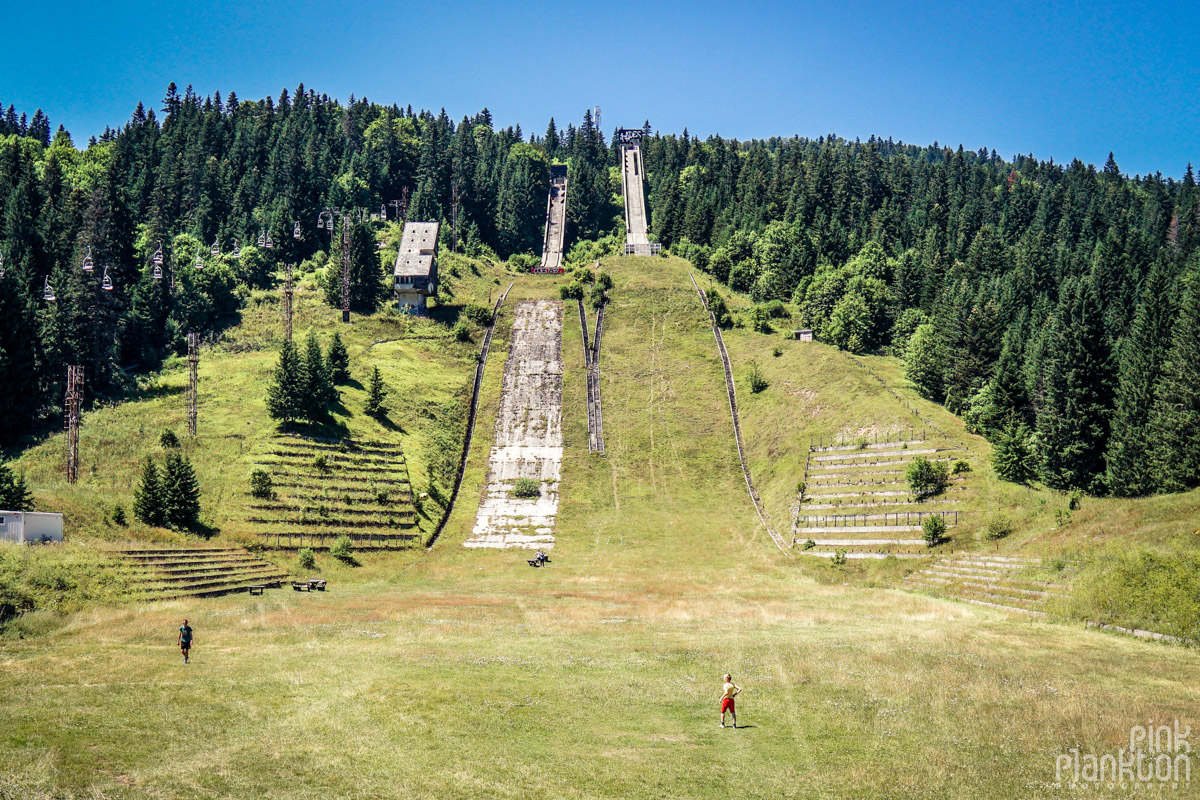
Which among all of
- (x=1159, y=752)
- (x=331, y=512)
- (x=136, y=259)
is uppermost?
(x=136, y=259)

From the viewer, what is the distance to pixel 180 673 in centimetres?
2945

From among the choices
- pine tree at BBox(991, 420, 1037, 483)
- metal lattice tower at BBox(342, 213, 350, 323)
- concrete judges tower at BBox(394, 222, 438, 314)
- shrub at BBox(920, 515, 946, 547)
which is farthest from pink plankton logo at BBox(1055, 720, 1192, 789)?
concrete judges tower at BBox(394, 222, 438, 314)

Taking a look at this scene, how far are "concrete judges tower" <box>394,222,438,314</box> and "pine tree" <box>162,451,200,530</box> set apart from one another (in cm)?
6478

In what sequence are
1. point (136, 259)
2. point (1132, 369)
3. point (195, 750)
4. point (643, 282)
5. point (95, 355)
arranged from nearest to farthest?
point (195, 750)
point (1132, 369)
point (95, 355)
point (136, 259)
point (643, 282)

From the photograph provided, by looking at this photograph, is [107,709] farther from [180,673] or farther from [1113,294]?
[1113,294]

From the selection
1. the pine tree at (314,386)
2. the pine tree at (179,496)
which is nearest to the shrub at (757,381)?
the pine tree at (314,386)

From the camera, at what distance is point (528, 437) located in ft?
315

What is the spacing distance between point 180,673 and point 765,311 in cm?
9905

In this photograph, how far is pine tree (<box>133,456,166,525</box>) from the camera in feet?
189

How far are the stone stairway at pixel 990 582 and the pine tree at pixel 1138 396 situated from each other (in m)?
15.0

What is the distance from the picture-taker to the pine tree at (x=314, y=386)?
80625 millimetres

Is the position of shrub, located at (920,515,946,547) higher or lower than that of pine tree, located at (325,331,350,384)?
lower

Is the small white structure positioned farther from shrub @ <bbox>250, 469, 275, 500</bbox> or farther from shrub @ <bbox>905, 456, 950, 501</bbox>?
shrub @ <bbox>905, 456, 950, 501</bbox>

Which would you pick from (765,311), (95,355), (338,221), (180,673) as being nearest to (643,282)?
(765,311)
